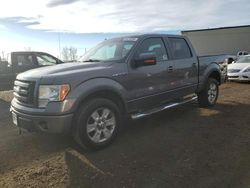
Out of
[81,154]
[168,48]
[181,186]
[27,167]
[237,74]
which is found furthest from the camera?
[237,74]

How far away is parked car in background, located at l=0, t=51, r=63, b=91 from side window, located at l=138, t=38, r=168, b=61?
22.4ft

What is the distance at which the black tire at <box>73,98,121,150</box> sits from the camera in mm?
4312

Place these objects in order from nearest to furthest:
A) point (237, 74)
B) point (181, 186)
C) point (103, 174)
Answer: point (181, 186)
point (103, 174)
point (237, 74)

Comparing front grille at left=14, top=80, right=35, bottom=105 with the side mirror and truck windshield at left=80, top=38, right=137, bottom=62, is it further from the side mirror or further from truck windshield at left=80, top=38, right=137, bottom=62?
the side mirror

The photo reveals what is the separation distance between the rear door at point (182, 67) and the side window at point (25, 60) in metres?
6.85

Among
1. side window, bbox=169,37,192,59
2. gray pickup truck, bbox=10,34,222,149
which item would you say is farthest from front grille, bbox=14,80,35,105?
side window, bbox=169,37,192,59

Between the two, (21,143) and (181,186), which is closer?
(181,186)

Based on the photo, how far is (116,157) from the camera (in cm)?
435

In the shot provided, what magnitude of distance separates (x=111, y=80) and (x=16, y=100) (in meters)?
1.61

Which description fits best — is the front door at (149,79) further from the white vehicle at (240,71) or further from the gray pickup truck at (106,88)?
the white vehicle at (240,71)

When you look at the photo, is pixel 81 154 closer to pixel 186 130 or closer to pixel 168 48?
pixel 186 130

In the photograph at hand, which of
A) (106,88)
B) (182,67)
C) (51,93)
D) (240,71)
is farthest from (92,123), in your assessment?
(240,71)

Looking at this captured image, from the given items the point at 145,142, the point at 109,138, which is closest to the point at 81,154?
the point at 109,138

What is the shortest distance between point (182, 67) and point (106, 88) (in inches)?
94.8
